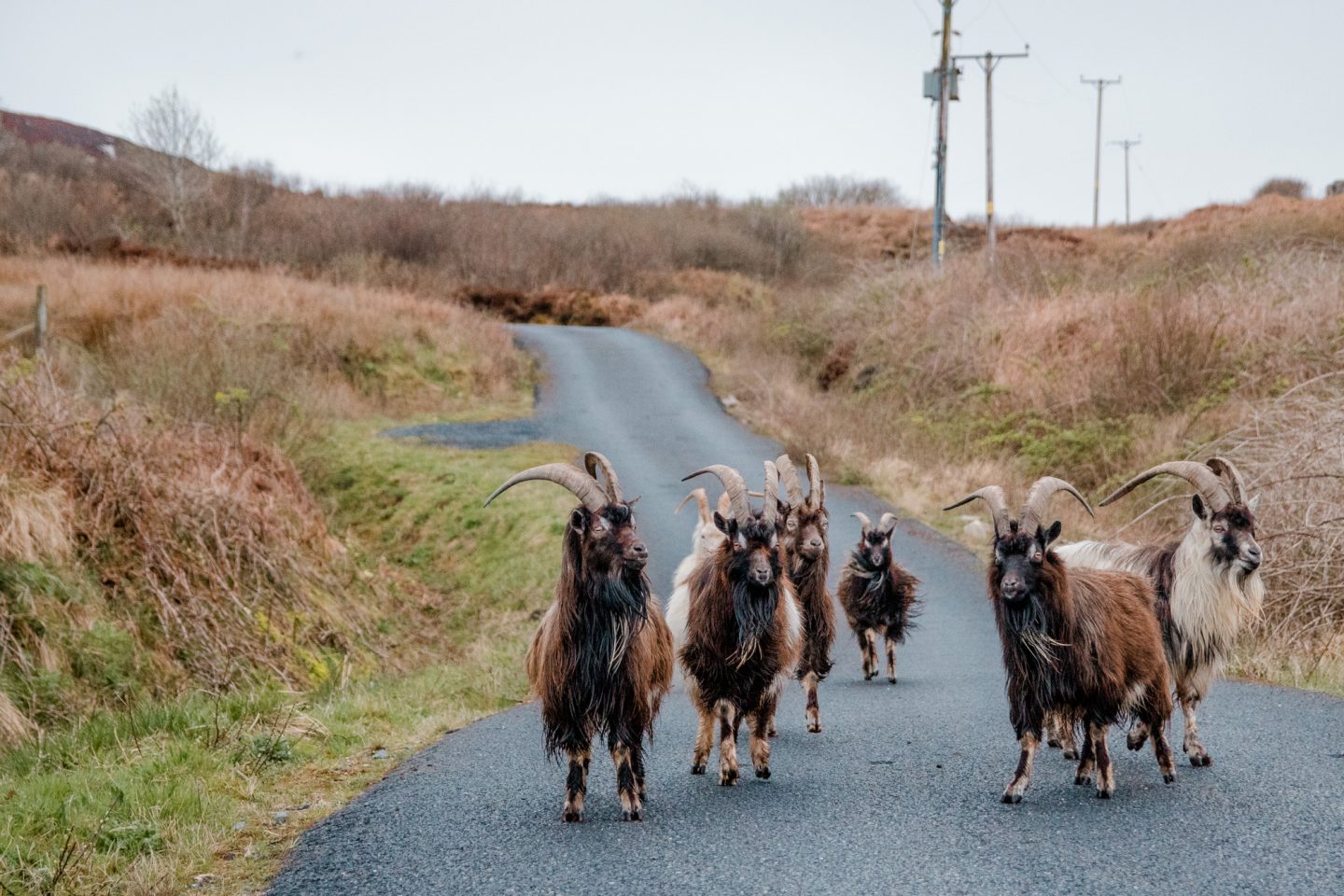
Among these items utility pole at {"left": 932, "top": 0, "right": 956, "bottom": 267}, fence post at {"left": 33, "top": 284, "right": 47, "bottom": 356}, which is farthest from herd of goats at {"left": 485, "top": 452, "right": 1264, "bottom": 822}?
utility pole at {"left": 932, "top": 0, "right": 956, "bottom": 267}

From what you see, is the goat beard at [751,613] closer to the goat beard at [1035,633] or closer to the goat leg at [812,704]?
the goat beard at [1035,633]

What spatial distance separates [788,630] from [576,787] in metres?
1.77

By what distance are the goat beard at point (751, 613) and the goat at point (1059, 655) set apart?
1.39 metres

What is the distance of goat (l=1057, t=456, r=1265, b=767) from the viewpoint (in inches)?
316

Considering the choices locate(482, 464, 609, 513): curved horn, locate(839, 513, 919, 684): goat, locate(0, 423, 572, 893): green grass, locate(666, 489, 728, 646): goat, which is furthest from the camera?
locate(839, 513, 919, 684): goat

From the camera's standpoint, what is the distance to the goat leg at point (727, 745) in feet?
24.7

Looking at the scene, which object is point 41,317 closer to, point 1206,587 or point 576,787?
point 576,787

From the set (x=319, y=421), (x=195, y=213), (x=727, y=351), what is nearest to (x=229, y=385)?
(x=319, y=421)

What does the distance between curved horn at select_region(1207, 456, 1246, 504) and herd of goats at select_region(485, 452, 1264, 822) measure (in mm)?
23

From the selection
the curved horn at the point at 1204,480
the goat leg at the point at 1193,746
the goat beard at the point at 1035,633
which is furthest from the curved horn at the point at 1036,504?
the goat leg at the point at 1193,746

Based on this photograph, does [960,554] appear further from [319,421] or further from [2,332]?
[2,332]

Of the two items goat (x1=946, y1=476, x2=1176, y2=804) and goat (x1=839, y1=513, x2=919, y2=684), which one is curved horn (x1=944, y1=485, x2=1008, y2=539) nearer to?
goat (x1=946, y1=476, x2=1176, y2=804)

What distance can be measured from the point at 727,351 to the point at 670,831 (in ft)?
95.2

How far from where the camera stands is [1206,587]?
8.24 meters
